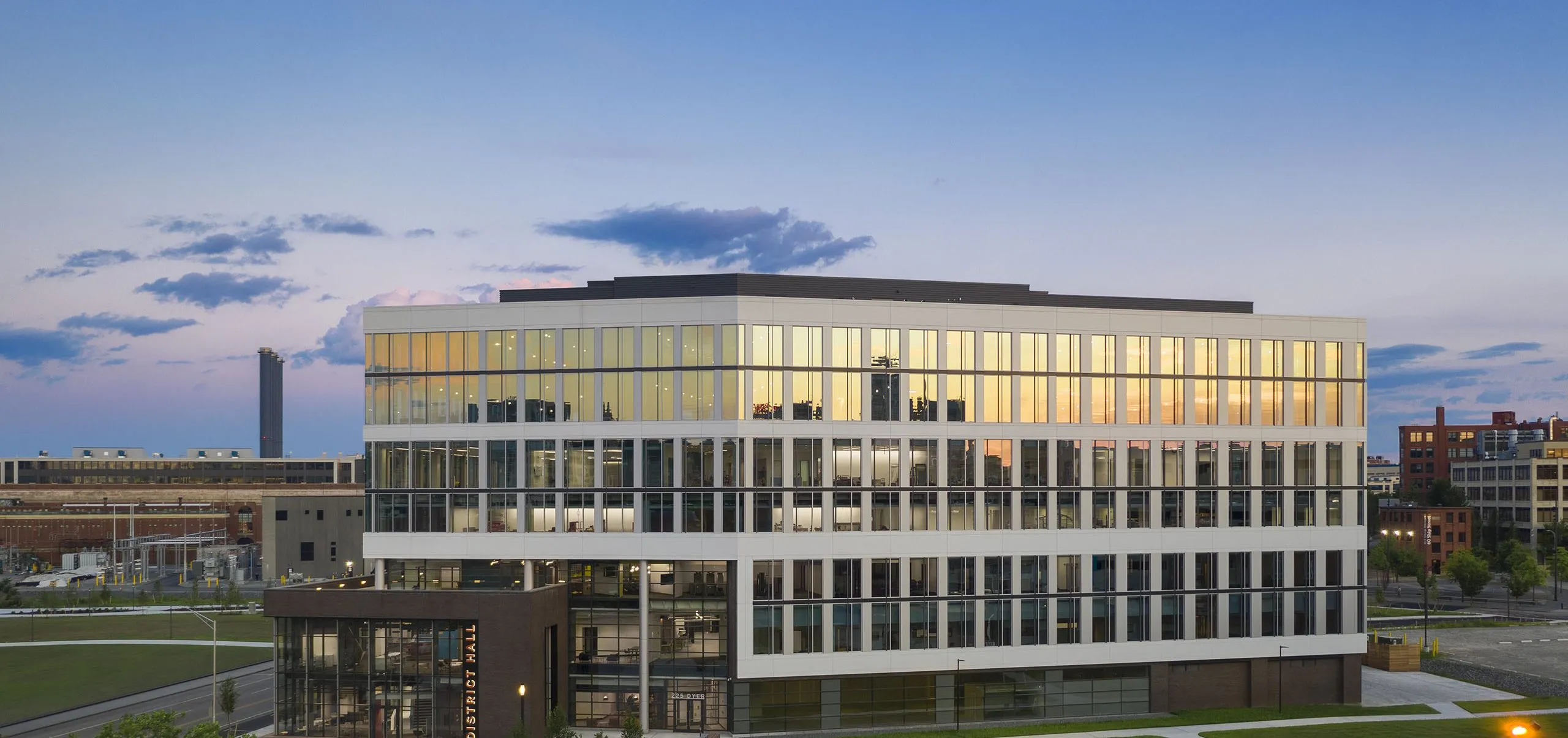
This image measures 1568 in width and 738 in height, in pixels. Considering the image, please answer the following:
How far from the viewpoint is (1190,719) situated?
204 feet

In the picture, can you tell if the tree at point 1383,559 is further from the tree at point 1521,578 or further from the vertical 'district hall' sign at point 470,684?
the vertical 'district hall' sign at point 470,684

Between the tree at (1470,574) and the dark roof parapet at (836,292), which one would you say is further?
the tree at (1470,574)

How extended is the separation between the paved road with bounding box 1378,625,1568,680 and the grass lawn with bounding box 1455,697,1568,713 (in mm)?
7167

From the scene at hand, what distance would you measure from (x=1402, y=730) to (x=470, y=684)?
151 ft

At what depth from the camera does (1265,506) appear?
216 ft

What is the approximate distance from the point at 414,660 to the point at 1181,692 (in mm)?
41284

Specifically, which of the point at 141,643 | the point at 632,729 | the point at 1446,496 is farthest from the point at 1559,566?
the point at 141,643

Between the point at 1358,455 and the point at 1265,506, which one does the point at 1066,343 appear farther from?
the point at 1358,455

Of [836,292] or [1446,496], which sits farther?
[1446,496]

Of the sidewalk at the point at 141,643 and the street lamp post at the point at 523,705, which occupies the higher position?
the street lamp post at the point at 523,705

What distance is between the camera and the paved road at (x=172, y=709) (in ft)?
201

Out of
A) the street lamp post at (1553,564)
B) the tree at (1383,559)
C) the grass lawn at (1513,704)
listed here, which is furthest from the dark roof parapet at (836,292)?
the street lamp post at (1553,564)

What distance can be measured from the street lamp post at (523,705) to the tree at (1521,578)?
9623cm

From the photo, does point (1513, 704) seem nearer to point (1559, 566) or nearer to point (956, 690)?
point (956, 690)
